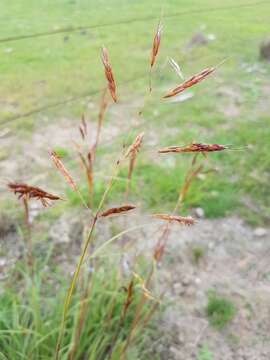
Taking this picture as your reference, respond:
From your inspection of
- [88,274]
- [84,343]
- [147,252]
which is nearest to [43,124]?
[147,252]

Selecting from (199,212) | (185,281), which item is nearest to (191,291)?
(185,281)

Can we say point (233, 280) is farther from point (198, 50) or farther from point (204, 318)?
point (198, 50)

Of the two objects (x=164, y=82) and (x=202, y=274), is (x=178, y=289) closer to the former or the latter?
(x=202, y=274)

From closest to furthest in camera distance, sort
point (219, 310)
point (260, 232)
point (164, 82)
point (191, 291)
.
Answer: point (219, 310), point (191, 291), point (260, 232), point (164, 82)

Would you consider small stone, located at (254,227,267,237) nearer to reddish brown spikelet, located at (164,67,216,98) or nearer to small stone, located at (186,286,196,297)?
small stone, located at (186,286,196,297)

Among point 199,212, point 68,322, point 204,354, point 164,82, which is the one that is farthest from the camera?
point 164,82

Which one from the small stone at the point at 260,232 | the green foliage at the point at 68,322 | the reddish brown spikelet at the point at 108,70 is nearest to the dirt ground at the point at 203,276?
the small stone at the point at 260,232
